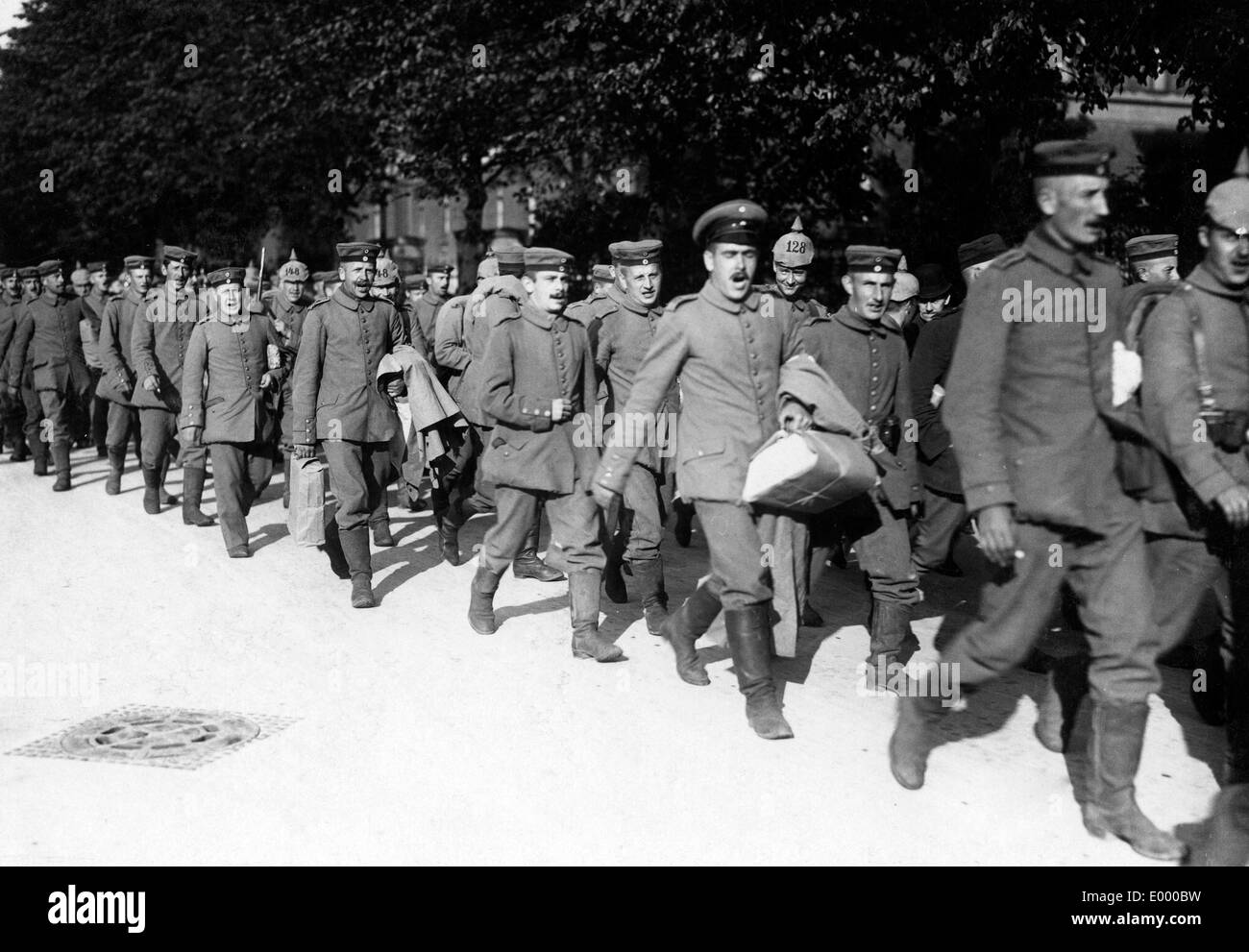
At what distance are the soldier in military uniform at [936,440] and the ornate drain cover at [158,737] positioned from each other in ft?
12.7

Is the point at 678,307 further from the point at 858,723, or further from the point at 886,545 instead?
the point at 858,723

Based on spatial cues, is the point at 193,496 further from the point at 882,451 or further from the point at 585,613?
the point at 882,451

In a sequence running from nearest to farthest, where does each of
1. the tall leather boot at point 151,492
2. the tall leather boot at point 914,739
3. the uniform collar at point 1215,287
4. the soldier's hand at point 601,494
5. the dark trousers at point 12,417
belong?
1. the uniform collar at point 1215,287
2. the tall leather boot at point 914,739
3. the soldier's hand at point 601,494
4. the tall leather boot at point 151,492
5. the dark trousers at point 12,417

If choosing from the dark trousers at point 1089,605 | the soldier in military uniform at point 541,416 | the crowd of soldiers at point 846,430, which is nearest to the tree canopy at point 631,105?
the crowd of soldiers at point 846,430

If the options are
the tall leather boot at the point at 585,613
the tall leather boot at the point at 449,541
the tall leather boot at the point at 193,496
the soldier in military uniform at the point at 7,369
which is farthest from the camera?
the soldier in military uniform at the point at 7,369

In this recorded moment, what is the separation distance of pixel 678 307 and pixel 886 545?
1483 mm

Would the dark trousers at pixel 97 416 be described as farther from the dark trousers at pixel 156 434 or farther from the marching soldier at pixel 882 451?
the marching soldier at pixel 882 451

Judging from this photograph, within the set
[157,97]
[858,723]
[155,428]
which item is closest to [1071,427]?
[858,723]

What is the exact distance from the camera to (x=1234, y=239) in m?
5.12

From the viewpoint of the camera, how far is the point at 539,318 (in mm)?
7934

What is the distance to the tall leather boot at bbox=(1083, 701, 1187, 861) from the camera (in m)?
4.89

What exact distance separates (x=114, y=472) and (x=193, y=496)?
8.37ft

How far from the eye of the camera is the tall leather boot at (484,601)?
816 centimetres

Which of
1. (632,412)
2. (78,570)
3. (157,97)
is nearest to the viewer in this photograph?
(632,412)
